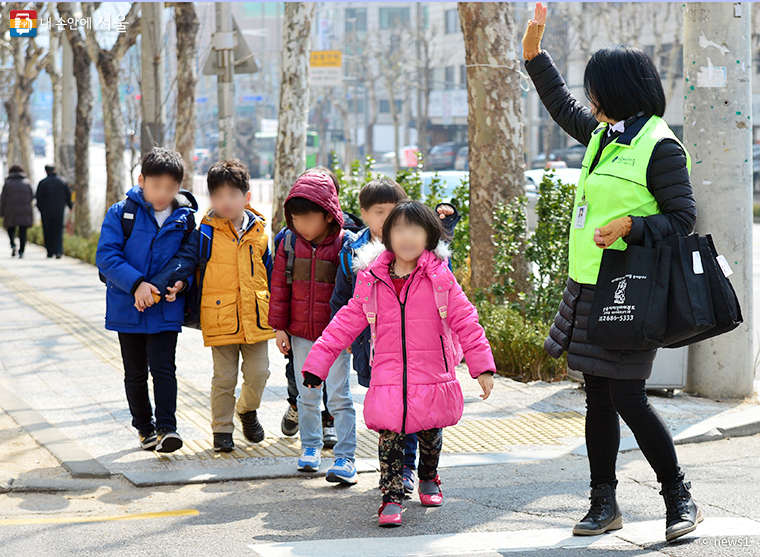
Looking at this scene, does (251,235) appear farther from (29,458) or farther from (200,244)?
(29,458)

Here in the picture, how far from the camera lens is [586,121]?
4.16 m

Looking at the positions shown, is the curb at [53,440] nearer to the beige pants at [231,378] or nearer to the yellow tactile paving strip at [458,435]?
the yellow tactile paving strip at [458,435]

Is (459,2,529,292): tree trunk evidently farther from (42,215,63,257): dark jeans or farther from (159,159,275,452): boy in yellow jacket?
(42,215,63,257): dark jeans

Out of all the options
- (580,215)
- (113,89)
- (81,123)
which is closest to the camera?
(580,215)

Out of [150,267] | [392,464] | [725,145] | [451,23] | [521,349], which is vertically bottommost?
[521,349]

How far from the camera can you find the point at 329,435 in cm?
554

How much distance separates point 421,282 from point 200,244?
1.59 m

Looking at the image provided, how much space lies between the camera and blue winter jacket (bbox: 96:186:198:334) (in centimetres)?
512

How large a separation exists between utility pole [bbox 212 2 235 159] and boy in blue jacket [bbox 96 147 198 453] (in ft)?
20.1

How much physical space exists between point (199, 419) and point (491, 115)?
390 cm

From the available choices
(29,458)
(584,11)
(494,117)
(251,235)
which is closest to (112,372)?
(29,458)

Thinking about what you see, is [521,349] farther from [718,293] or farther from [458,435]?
[718,293]

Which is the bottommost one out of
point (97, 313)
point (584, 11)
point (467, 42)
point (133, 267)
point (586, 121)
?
point (97, 313)

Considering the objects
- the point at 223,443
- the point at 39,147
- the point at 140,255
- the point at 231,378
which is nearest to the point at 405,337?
the point at 231,378
